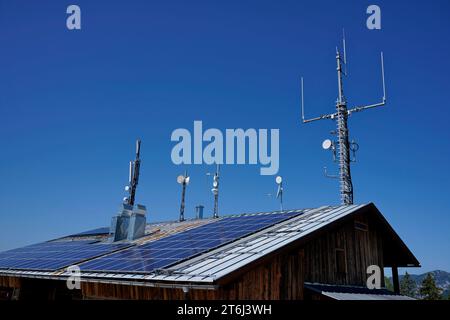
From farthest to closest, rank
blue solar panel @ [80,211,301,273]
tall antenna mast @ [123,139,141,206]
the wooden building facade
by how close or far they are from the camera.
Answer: tall antenna mast @ [123,139,141,206] → blue solar panel @ [80,211,301,273] → the wooden building facade

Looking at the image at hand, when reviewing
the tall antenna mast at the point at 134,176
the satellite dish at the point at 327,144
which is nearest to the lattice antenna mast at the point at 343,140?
the satellite dish at the point at 327,144

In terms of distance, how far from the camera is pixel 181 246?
1503cm

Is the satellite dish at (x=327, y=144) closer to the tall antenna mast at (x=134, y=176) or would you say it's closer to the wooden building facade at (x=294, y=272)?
the wooden building facade at (x=294, y=272)

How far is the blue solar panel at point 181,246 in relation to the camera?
43.7ft

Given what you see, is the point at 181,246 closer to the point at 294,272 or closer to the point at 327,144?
the point at 294,272

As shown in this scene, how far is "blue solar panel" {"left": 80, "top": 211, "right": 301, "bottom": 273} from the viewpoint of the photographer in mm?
13315

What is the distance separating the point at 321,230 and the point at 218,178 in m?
16.8

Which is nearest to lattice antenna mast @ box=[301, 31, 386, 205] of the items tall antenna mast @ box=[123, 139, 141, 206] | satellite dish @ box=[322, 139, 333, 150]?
satellite dish @ box=[322, 139, 333, 150]

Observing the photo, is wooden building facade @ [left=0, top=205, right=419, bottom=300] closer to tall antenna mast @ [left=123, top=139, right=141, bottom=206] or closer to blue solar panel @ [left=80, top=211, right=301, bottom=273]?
blue solar panel @ [left=80, top=211, right=301, bottom=273]

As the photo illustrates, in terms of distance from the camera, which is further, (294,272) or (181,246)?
(181,246)

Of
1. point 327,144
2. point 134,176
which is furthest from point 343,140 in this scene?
point 134,176
